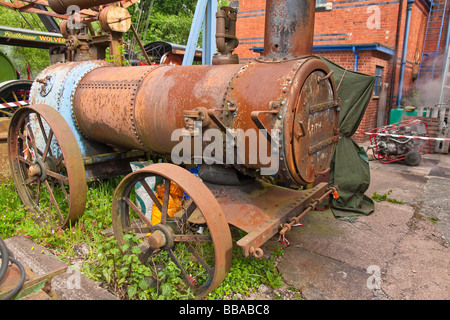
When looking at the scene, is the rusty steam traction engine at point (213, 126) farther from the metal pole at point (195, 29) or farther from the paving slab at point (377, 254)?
the metal pole at point (195, 29)

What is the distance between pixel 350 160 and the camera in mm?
4711

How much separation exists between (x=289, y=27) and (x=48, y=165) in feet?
9.48

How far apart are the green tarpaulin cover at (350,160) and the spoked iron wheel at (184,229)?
217 cm

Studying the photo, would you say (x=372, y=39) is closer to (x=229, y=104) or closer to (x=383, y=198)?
(x=383, y=198)

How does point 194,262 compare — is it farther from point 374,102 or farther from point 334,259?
point 374,102

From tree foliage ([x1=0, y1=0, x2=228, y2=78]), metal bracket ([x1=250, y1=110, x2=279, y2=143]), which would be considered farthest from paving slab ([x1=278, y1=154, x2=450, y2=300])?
tree foliage ([x1=0, y1=0, x2=228, y2=78])

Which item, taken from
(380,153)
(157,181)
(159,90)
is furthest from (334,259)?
(380,153)

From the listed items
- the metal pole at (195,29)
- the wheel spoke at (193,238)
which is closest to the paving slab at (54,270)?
the wheel spoke at (193,238)

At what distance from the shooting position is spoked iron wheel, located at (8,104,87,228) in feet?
10.6

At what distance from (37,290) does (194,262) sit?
4.19ft

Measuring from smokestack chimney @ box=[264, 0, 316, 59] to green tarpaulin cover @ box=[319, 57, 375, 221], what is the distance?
1.89 m

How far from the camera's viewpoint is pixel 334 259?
10.9 ft

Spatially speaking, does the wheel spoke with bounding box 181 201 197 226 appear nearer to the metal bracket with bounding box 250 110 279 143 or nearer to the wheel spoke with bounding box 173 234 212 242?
the wheel spoke with bounding box 173 234 212 242

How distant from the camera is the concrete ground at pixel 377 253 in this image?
2874mm
